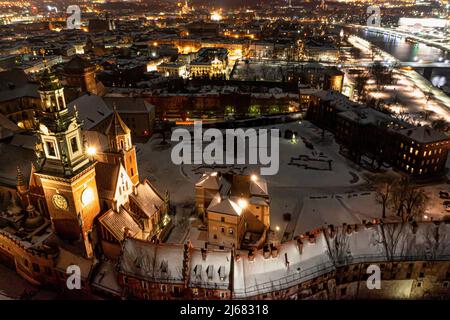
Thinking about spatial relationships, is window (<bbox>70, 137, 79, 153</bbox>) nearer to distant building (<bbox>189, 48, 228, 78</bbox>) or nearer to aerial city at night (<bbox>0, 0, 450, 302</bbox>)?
aerial city at night (<bbox>0, 0, 450, 302</bbox>)

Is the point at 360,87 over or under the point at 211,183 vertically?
Answer: under

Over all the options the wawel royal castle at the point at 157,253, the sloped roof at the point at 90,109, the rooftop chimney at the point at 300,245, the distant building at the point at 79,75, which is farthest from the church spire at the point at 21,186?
the distant building at the point at 79,75

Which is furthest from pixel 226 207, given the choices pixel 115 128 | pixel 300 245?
pixel 115 128

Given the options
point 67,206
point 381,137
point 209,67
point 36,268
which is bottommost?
point 36,268

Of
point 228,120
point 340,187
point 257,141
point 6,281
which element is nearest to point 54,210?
point 6,281

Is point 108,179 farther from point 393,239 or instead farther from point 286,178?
point 286,178

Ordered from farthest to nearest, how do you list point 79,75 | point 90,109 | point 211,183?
point 79,75 < point 90,109 < point 211,183

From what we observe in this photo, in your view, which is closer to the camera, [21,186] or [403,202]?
[21,186]

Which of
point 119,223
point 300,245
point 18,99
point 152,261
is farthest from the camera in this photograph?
point 18,99

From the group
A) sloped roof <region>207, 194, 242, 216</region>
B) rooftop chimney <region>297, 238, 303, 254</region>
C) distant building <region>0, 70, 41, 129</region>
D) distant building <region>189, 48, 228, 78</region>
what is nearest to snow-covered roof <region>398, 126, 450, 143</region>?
sloped roof <region>207, 194, 242, 216</region>
